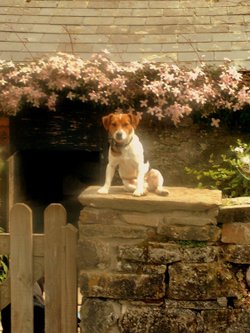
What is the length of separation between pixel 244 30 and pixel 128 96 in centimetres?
165

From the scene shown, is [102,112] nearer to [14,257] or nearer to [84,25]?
[84,25]

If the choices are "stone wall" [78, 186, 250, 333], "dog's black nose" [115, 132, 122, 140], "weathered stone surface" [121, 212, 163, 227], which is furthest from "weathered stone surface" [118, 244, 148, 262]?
"dog's black nose" [115, 132, 122, 140]

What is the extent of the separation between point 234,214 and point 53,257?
3.72ft

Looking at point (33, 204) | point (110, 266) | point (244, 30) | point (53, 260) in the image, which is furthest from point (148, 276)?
point (33, 204)

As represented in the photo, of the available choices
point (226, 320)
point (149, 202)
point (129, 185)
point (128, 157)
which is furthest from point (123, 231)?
point (226, 320)

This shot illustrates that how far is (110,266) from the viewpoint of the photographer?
3.74 m

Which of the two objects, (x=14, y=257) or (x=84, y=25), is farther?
(x=84, y=25)

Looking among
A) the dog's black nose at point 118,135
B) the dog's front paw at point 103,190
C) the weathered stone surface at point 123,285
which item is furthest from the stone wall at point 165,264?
the dog's black nose at point 118,135

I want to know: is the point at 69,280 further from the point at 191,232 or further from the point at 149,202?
the point at 191,232

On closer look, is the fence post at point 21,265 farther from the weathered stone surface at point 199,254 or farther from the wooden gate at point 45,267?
the weathered stone surface at point 199,254

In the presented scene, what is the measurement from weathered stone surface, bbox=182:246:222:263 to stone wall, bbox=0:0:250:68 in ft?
10.3

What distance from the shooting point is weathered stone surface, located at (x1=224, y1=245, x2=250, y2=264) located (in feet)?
12.0

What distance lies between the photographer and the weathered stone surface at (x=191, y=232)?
3643 millimetres

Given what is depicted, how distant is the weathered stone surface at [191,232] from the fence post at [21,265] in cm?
82
